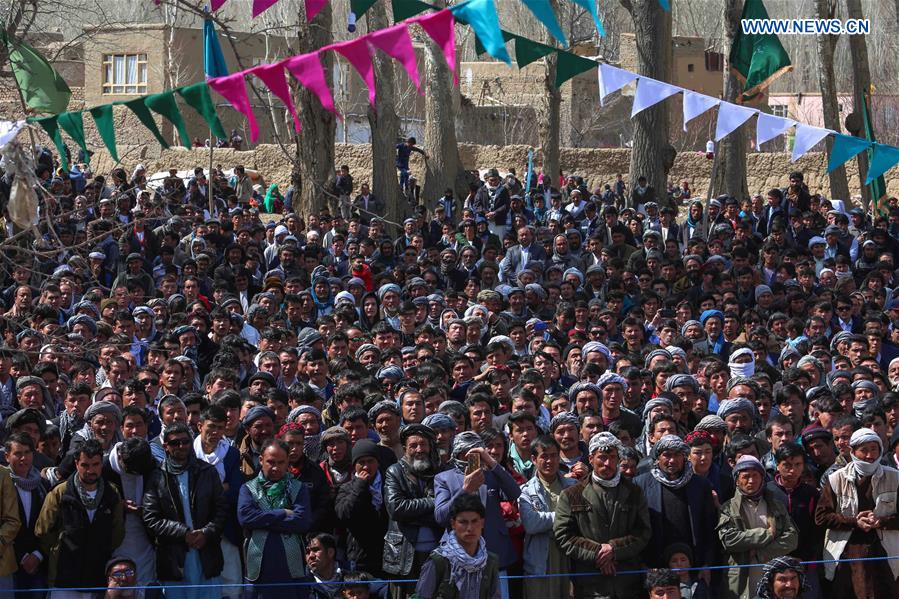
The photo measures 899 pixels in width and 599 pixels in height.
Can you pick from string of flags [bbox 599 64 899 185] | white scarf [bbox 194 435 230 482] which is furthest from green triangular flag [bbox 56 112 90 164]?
string of flags [bbox 599 64 899 185]

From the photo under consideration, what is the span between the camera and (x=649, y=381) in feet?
34.3

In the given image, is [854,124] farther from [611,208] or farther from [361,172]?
[361,172]

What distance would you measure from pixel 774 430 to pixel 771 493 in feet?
2.95

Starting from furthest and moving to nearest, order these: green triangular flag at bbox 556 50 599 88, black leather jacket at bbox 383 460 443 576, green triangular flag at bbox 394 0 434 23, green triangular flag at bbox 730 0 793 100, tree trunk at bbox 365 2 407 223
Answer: tree trunk at bbox 365 2 407 223 < green triangular flag at bbox 730 0 793 100 < green triangular flag at bbox 556 50 599 88 < green triangular flag at bbox 394 0 434 23 < black leather jacket at bbox 383 460 443 576

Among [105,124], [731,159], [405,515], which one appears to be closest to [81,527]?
[405,515]

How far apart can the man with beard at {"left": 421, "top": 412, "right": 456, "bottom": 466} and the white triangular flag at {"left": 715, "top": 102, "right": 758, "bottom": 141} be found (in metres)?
6.06

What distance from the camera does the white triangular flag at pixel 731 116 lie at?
43.2 feet

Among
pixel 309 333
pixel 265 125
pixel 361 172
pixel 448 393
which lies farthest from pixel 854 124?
pixel 265 125

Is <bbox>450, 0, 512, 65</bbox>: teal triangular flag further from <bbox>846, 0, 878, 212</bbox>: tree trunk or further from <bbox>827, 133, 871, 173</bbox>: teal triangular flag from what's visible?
→ <bbox>846, 0, 878, 212</bbox>: tree trunk

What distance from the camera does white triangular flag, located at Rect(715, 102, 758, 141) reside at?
43.2 feet

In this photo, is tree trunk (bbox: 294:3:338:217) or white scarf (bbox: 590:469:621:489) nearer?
white scarf (bbox: 590:469:621:489)

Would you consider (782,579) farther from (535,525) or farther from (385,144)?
(385,144)

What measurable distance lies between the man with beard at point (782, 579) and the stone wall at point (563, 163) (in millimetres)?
21860

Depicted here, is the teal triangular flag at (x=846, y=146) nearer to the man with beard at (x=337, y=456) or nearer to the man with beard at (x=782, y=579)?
the man with beard at (x=782, y=579)
